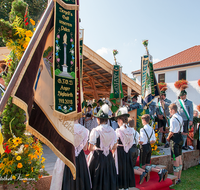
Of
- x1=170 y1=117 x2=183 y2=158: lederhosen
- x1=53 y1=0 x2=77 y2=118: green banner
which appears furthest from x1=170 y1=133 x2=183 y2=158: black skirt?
x1=53 y1=0 x2=77 y2=118: green banner

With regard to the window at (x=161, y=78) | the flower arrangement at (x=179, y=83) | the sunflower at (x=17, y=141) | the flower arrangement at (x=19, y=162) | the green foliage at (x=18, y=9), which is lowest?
the flower arrangement at (x=19, y=162)

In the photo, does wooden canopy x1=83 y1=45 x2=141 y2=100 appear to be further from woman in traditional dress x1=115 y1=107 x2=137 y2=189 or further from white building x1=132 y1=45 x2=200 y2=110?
white building x1=132 y1=45 x2=200 y2=110

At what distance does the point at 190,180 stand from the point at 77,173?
15.4 feet

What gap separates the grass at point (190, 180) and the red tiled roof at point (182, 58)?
1652 centimetres

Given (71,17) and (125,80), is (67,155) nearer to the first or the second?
(71,17)

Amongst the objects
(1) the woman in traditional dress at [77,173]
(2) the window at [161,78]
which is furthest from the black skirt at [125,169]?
(2) the window at [161,78]

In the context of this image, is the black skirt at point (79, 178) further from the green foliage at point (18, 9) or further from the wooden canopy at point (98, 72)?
the wooden canopy at point (98, 72)

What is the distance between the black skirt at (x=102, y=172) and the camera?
152 inches

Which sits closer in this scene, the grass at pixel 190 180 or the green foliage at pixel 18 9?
the green foliage at pixel 18 9

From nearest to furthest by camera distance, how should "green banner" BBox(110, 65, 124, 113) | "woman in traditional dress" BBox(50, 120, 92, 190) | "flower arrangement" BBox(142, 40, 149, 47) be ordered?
"woman in traditional dress" BBox(50, 120, 92, 190) → "flower arrangement" BBox(142, 40, 149, 47) → "green banner" BBox(110, 65, 124, 113)

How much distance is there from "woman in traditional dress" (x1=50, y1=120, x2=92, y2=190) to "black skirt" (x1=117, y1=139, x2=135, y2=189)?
0.98 metres

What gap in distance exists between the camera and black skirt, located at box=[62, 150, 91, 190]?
3412 millimetres

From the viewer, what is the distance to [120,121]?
4559 mm

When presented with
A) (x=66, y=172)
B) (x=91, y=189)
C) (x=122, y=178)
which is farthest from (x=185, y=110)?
(x=66, y=172)
